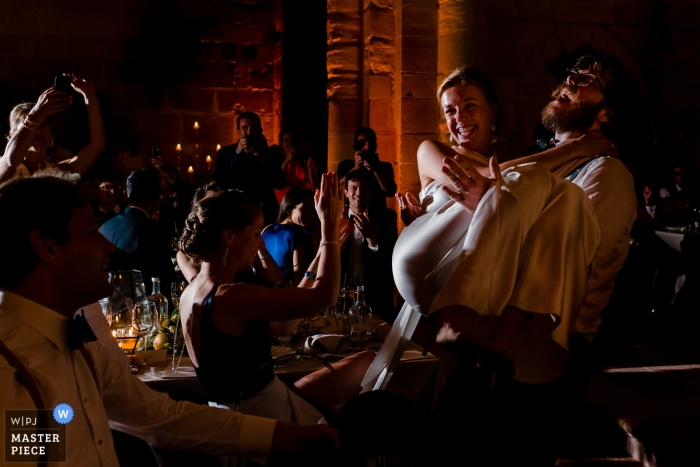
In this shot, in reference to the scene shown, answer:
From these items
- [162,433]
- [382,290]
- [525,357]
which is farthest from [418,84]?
[162,433]

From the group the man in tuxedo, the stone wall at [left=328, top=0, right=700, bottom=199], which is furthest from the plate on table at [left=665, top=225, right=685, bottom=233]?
the man in tuxedo

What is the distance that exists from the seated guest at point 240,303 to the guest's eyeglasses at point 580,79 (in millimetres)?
955

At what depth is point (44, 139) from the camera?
4328mm

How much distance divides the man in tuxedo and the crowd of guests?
2004 mm

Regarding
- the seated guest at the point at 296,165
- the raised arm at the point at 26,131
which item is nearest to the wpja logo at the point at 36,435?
the raised arm at the point at 26,131

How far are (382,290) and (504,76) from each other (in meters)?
4.27

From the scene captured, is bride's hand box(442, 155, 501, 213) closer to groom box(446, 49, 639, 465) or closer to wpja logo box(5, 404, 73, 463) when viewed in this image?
groom box(446, 49, 639, 465)

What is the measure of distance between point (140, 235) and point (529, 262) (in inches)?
120

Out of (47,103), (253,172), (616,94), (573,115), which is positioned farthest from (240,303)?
(253,172)

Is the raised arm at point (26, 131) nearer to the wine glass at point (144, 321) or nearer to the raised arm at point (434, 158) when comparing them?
the wine glass at point (144, 321)

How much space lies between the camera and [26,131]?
13.0ft

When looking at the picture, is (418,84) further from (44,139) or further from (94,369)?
(94,369)

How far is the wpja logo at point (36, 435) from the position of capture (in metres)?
1.41

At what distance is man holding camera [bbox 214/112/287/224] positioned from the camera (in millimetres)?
6184
